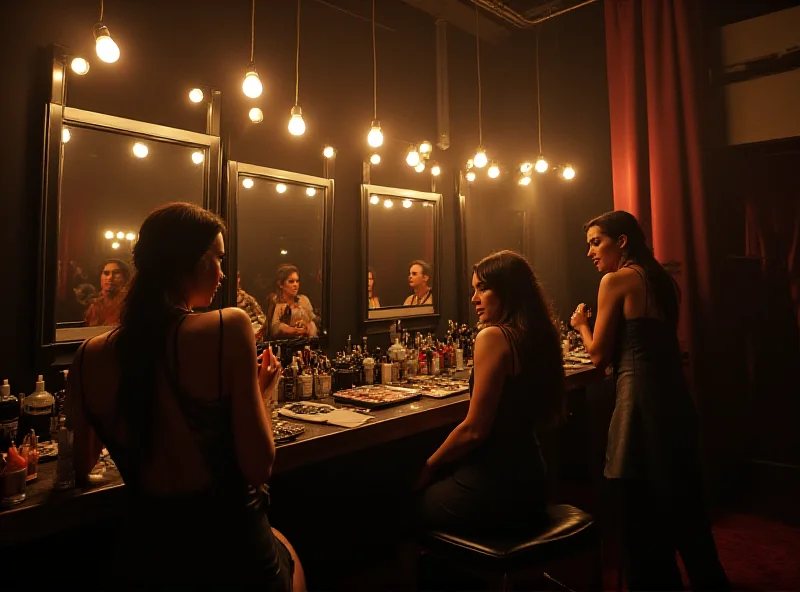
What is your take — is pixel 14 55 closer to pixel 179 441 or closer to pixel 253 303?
pixel 253 303

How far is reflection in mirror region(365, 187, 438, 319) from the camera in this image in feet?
11.2

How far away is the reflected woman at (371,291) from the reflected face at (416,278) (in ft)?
1.09

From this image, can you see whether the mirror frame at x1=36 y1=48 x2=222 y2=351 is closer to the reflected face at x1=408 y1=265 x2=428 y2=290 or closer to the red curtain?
the reflected face at x1=408 y1=265 x2=428 y2=290

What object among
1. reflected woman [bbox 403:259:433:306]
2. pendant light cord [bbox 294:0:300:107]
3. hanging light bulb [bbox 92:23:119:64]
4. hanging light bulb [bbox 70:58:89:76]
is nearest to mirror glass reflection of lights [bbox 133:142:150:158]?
hanging light bulb [bbox 70:58:89:76]

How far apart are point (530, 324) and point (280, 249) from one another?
58.8 inches

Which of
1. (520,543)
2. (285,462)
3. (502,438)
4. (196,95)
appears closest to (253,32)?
(196,95)

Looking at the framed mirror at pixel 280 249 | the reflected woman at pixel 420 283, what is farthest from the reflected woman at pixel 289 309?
the reflected woman at pixel 420 283

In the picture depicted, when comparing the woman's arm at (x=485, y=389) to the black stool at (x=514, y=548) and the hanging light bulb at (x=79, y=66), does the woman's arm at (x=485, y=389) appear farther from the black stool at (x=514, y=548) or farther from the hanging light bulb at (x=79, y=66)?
the hanging light bulb at (x=79, y=66)

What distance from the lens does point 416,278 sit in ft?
12.1

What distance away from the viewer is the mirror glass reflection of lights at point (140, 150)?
230 centimetres

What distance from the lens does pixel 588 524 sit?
71.9 inches

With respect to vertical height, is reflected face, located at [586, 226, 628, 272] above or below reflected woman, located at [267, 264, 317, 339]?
above

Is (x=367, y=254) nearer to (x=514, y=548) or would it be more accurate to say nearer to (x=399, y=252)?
(x=399, y=252)

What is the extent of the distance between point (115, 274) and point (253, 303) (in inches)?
27.3
